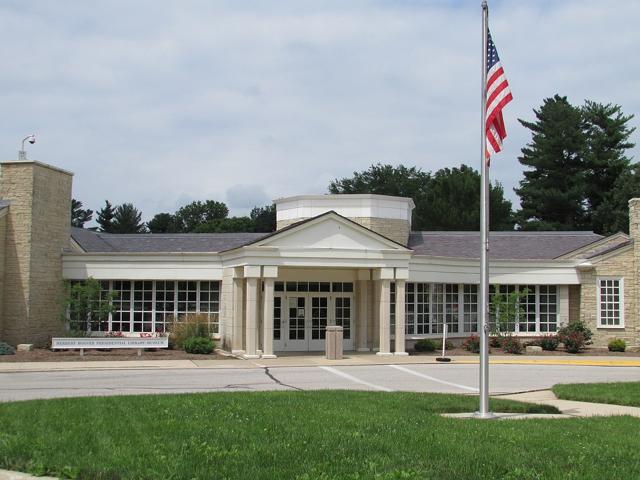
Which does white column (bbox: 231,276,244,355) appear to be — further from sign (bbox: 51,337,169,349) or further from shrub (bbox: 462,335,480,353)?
shrub (bbox: 462,335,480,353)

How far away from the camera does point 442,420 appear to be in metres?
11.4

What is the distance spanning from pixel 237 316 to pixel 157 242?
897cm

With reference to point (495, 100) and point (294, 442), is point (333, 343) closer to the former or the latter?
point (495, 100)

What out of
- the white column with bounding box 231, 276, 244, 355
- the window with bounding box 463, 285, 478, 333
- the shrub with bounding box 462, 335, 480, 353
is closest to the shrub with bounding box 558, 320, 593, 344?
the window with bounding box 463, 285, 478, 333

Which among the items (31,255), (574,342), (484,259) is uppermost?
(31,255)

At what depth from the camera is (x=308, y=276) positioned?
94.9 feet

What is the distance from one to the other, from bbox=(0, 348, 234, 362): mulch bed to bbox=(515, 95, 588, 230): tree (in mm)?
43933

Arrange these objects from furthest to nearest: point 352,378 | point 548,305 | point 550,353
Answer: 1. point 548,305
2. point 550,353
3. point 352,378

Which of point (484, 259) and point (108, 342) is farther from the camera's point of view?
point (108, 342)

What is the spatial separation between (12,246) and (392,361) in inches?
534

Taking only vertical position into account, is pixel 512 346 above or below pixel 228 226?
below

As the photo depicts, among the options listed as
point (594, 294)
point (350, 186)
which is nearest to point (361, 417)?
point (594, 294)

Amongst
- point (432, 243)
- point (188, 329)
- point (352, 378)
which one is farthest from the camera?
point (432, 243)

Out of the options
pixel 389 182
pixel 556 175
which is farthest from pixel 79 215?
pixel 556 175
